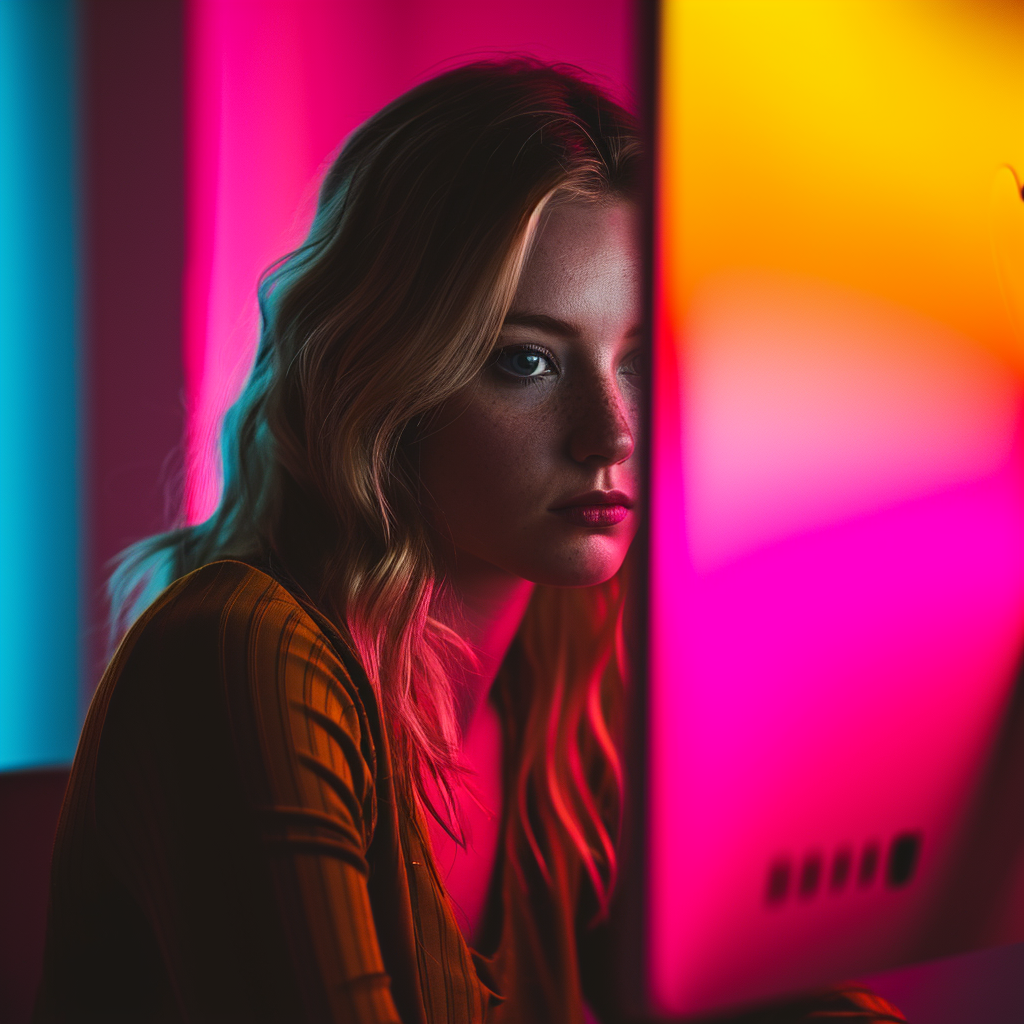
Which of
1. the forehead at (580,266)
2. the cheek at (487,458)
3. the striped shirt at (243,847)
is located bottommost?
the striped shirt at (243,847)

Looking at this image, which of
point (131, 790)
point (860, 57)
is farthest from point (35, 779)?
point (860, 57)

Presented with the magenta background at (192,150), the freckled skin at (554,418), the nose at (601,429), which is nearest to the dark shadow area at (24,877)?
the magenta background at (192,150)

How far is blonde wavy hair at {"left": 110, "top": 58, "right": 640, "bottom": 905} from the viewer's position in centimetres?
62

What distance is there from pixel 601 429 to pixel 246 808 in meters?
0.32

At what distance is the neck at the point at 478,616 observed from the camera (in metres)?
0.71

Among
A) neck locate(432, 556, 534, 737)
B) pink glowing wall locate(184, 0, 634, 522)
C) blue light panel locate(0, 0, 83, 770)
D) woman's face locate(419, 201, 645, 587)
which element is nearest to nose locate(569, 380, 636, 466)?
woman's face locate(419, 201, 645, 587)

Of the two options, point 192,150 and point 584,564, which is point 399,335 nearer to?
point 584,564

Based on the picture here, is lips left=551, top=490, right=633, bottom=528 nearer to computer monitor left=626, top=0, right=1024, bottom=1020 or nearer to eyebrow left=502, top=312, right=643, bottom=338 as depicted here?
eyebrow left=502, top=312, right=643, bottom=338

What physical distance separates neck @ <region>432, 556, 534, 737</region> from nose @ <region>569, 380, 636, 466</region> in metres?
0.17

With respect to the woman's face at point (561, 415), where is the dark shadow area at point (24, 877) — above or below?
below

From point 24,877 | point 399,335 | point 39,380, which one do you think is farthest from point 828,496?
point 39,380

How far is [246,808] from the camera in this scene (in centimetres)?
47

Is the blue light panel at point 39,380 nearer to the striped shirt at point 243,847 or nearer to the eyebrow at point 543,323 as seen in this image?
the striped shirt at point 243,847

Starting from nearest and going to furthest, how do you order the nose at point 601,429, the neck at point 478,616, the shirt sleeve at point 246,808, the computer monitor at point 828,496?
the computer monitor at point 828,496, the shirt sleeve at point 246,808, the nose at point 601,429, the neck at point 478,616
